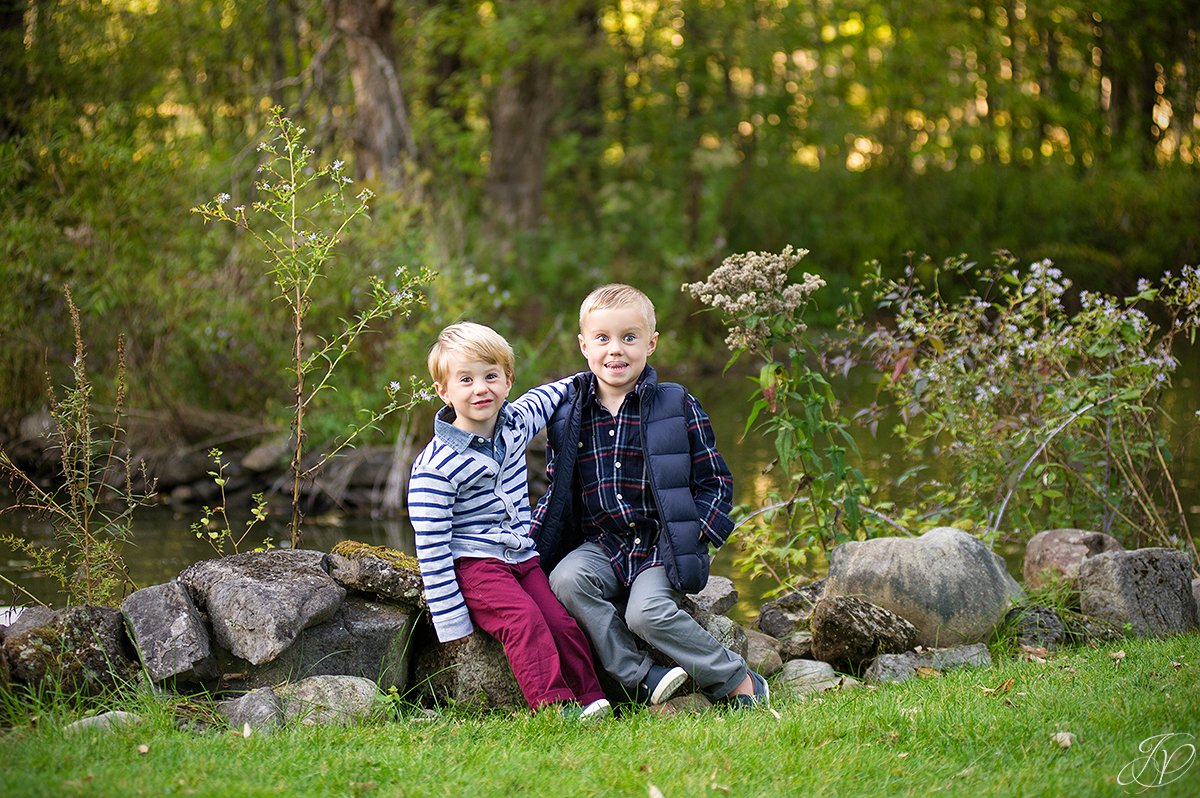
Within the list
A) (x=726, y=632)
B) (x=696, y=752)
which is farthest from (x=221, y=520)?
(x=696, y=752)

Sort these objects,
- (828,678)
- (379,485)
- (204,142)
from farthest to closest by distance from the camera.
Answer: (204,142) < (379,485) < (828,678)

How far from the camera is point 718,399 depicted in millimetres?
14961

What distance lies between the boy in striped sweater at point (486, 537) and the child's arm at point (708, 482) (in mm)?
646

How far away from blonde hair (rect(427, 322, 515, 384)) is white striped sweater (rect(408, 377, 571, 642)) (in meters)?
0.20

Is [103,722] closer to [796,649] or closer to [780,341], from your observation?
[796,649]

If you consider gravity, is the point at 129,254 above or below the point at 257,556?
above

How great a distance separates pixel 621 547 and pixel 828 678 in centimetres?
110

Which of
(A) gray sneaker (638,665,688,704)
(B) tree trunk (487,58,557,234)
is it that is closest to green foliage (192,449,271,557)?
(A) gray sneaker (638,665,688,704)

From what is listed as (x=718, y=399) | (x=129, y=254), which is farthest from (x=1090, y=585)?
(x=718, y=399)

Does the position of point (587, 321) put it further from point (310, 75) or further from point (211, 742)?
point (310, 75)

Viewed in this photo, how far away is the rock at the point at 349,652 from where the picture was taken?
449cm

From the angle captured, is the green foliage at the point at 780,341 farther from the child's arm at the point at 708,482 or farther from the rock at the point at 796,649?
the rock at the point at 796,649

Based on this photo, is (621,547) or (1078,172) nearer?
(621,547)

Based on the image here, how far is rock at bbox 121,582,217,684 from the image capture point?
4.27m
